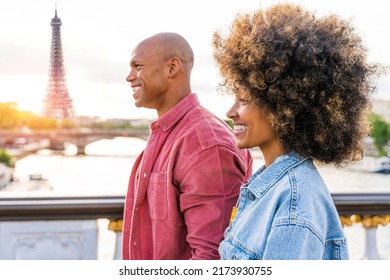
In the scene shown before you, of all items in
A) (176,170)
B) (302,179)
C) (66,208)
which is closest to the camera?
(302,179)

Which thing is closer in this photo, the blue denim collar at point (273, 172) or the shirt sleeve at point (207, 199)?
the blue denim collar at point (273, 172)

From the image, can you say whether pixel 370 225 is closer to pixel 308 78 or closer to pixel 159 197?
pixel 159 197

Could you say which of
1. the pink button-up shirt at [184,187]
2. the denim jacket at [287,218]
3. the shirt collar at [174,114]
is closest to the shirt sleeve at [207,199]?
the pink button-up shirt at [184,187]

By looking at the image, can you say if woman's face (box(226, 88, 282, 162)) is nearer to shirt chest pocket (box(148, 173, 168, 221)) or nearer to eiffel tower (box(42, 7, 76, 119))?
shirt chest pocket (box(148, 173, 168, 221))

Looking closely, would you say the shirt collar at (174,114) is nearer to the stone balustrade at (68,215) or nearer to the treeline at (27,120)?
the stone balustrade at (68,215)

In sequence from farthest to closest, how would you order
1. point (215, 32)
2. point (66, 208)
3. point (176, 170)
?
point (66, 208), point (176, 170), point (215, 32)

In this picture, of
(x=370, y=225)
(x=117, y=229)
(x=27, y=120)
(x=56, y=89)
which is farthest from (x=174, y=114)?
(x=27, y=120)

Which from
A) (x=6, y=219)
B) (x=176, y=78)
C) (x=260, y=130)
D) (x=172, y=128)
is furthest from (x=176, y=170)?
(x=6, y=219)

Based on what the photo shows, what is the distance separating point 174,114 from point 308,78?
49 centimetres

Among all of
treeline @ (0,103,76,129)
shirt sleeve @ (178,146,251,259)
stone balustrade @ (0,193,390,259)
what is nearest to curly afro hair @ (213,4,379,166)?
shirt sleeve @ (178,146,251,259)

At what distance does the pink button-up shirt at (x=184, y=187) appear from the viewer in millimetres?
1343

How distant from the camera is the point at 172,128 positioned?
1.45 metres
